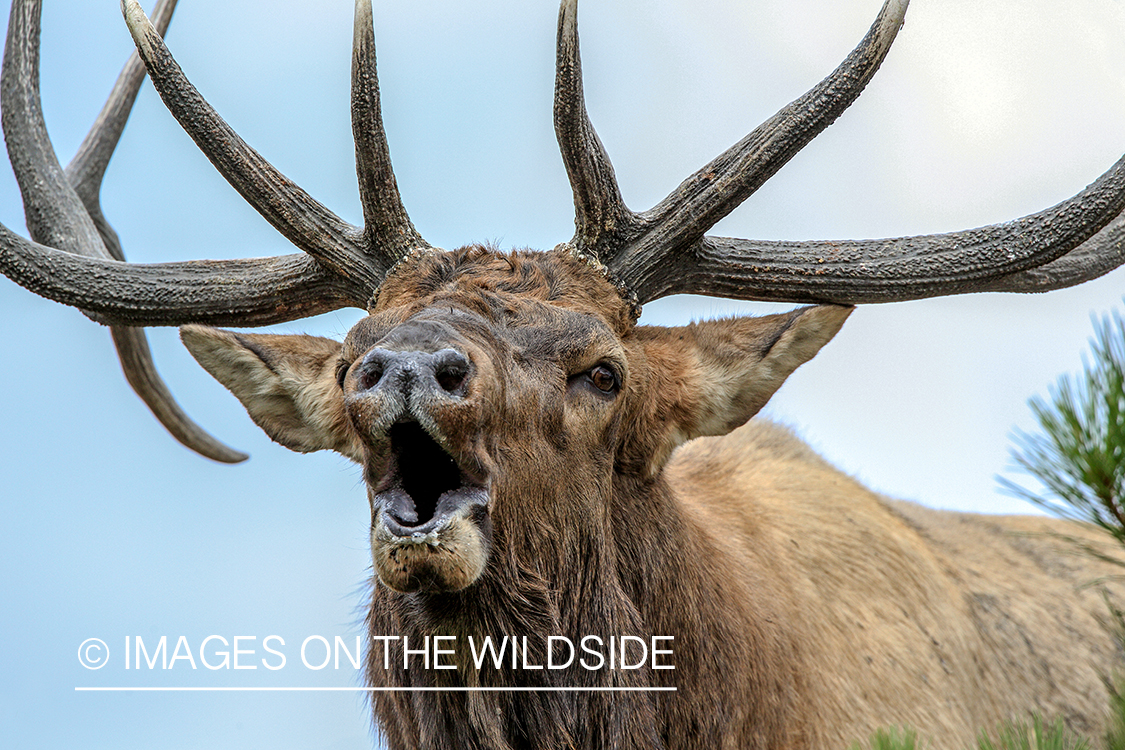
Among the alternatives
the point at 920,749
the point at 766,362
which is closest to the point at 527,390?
the point at 766,362

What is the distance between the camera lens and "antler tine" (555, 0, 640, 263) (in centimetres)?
393

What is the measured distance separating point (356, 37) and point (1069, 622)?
4.73m

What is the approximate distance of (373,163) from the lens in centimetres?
412

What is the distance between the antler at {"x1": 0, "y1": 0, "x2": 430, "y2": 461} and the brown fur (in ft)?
0.81

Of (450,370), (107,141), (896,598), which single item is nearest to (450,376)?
(450,370)

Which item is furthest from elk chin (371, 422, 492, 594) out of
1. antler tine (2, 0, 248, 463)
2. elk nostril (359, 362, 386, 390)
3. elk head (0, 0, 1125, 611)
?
antler tine (2, 0, 248, 463)

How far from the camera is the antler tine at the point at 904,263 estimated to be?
13.2 feet

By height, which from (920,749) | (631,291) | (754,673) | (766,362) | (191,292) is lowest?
(920,749)

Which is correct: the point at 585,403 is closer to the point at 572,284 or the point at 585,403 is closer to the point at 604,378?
the point at 604,378

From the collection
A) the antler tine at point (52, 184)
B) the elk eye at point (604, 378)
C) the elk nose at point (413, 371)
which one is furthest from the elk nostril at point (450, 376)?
the antler tine at point (52, 184)

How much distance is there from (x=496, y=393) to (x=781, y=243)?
1713 millimetres

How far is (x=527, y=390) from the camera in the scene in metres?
3.37

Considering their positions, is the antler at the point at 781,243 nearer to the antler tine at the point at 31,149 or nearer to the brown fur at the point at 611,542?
the brown fur at the point at 611,542

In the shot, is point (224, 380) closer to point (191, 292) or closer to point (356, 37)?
point (191, 292)
